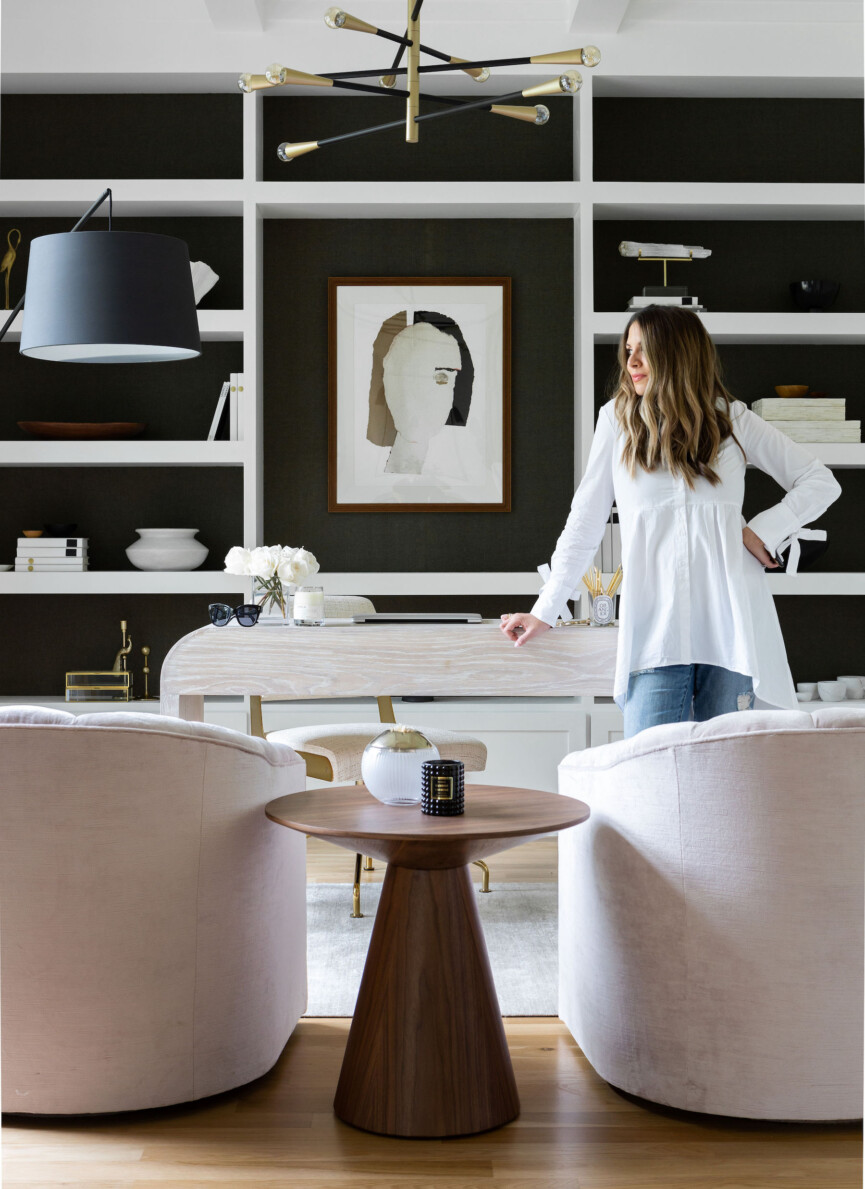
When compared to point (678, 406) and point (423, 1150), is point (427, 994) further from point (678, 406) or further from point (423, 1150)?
point (678, 406)

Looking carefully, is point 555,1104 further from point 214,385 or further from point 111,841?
point 214,385

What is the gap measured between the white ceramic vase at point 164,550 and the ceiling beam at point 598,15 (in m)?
2.36

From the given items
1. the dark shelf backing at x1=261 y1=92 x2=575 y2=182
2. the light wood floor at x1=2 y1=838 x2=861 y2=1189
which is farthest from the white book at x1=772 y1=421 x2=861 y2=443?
the light wood floor at x1=2 y1=838 x2=861 y2=1189

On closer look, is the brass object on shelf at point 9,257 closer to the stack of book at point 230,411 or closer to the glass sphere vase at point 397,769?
the stack of book at point 230,411

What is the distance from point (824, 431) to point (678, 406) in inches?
82.4

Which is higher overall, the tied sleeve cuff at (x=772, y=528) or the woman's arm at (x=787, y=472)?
the woman's arm at (x=787, y=472)

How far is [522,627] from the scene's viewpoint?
2.62 m

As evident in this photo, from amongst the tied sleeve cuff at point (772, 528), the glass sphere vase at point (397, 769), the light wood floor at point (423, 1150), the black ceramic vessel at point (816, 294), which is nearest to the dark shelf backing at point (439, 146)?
the black ceramic vessel at point (816, 294)

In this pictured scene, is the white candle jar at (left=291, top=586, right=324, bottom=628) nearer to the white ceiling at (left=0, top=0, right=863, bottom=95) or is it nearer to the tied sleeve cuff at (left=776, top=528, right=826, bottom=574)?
the tied sleeve cuff at (left=776, top=528, right=826, bottom=574)

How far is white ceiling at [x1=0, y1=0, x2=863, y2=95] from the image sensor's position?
411 cm

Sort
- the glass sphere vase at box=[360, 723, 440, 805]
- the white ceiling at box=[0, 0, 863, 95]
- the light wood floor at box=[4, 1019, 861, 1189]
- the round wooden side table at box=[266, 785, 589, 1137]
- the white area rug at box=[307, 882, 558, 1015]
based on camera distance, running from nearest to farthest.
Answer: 1. the light wood floor at box=[4, 1019, 861, 1189]
2. the round wooden side table at box=[266, 785, 589, 1137]
3. the glass sphere vase at box=[360, 723, 440, 805]
4. the white area rug at box=[307, 882, 558, 1015]
5. the white ceiling at box=[0, 0, 863, 95]

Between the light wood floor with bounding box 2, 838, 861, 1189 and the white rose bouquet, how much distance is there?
1341 mm

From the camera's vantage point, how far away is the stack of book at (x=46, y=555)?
4176mm

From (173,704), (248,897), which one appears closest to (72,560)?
(173,704)
